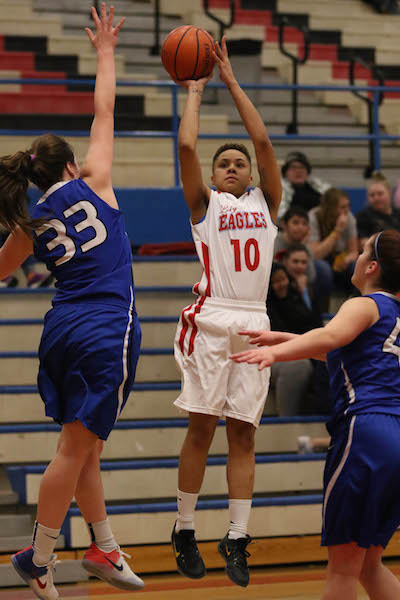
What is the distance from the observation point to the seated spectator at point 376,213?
7621 mm

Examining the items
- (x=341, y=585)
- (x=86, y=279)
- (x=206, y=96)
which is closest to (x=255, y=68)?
(x=206, y=96)

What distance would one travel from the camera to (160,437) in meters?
6.15

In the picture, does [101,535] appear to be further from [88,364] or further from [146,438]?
[146,438]

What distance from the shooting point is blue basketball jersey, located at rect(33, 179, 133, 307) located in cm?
371

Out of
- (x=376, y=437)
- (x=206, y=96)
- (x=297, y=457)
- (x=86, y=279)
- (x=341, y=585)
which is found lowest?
(x=297, y=457)

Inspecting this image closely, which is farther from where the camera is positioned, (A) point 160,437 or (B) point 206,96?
(B) point 206,96

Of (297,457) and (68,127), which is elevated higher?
(68,127)

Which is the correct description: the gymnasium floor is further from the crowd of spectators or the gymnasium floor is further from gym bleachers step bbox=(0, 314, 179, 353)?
gym bleachers step bbox=(0, 314, 179, 353)

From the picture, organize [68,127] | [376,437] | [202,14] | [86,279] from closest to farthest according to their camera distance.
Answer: [376,437] < [86,279] < [68,127] < [202,14]

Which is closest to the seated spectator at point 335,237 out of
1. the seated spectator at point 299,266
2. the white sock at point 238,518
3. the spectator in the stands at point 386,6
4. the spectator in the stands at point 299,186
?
the spectator in the stands at point 299,186

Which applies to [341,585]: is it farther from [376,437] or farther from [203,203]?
[203,203]

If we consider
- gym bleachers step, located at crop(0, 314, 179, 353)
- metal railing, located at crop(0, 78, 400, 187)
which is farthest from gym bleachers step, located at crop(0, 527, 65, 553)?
metal railing, located at crop(0, 78, 400, 187)

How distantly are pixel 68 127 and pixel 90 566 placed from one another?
5.91 meters

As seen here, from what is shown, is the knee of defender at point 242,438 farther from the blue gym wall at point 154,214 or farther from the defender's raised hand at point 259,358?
the blue gym wall at point 154,214
